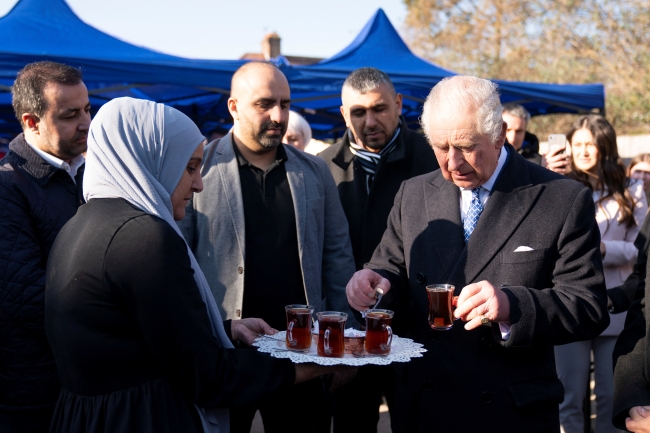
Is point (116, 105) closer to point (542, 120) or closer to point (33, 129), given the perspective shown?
point (33, 129)

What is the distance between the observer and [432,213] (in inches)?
99.0

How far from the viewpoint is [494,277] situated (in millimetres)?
2301

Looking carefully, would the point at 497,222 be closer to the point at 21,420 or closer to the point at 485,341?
the point at 485,341

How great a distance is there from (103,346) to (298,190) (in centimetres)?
163

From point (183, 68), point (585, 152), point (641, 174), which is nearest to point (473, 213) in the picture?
point (585, 152)

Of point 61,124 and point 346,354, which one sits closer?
point 346,354

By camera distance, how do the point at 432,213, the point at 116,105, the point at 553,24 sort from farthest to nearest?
the point at 553,24, the point at 432,213, the point at 116,105

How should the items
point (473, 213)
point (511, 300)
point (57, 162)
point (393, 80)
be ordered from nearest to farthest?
point (511, 300), point (473, 213), point (57, 162), point (393, 80)

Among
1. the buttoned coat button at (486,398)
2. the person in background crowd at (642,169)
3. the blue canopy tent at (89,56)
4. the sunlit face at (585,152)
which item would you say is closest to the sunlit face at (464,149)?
the buttoned coat button at (486,398)

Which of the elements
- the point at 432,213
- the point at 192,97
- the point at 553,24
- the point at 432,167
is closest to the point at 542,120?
the point at 553,24

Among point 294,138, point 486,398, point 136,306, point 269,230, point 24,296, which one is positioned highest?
point 294,138

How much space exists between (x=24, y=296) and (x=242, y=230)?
103 centimetres

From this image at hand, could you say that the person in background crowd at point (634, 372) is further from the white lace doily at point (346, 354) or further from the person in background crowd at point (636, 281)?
the white lace doily at point (346, 354)

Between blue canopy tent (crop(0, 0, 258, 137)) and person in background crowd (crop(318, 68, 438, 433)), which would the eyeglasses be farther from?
blue canopy tent (crop(0, 0, 258, 137))
